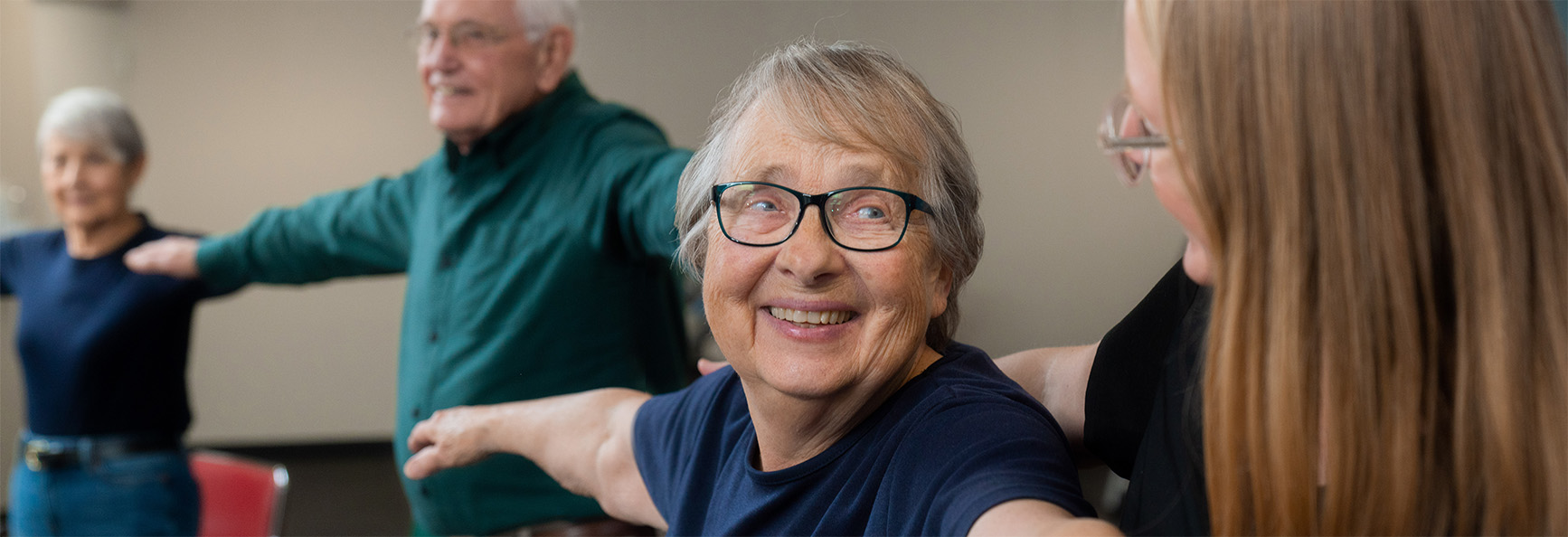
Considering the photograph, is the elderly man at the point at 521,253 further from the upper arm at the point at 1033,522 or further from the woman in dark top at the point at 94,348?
the upper arm at the point at 1033,522

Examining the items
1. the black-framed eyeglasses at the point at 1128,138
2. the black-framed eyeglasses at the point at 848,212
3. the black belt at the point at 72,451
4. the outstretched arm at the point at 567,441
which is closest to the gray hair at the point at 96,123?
the black belt at the point at 72,451

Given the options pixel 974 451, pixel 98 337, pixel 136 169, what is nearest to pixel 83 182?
pixel 136 169

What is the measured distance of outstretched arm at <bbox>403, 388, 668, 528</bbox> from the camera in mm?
738

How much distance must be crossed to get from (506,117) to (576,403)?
1.32 ft

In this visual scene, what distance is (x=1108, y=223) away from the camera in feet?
1.91

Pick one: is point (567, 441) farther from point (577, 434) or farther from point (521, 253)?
point (521, 253)

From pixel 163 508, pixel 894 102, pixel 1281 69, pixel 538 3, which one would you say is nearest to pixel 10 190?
pixel 163 508

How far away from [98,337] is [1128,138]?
3.90 feet

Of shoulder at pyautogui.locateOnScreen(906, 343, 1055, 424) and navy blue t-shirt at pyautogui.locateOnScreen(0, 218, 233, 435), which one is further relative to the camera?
navy blue t-shirt at pyautogui.locateOnScreen(0, 218, 233, 435)

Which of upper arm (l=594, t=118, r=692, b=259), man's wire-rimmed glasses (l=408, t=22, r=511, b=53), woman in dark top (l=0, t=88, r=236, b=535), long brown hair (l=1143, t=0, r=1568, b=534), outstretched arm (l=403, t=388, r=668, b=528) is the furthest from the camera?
woman in dark top (l=0, t=88, r=236, b=535)

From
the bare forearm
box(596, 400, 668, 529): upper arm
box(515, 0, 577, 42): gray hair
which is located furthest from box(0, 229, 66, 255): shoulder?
box(596, 400, 668, 529): upper arm

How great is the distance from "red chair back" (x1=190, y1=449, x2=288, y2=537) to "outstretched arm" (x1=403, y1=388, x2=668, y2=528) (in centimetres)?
53

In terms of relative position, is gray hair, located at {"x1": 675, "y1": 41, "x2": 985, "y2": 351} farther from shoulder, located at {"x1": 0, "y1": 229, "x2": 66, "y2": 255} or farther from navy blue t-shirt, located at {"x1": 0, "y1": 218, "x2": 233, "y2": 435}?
shoulder, located at {"x1": 0, "y1": 229, "x2": 66, "y2": 255}

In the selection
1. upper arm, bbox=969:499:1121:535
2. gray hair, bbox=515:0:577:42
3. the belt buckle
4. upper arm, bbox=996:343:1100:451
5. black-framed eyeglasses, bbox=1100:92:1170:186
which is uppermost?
gray hair, bbox=515:0:577:42
